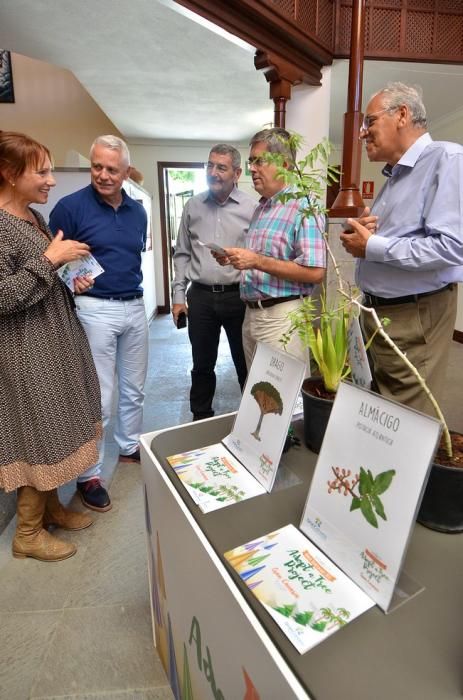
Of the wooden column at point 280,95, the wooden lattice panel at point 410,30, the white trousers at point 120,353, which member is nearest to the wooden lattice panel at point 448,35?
the wooden lattice panel at point 410,30

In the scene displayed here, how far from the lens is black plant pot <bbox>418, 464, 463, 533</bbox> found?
624 mm

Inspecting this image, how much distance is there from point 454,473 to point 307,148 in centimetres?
329

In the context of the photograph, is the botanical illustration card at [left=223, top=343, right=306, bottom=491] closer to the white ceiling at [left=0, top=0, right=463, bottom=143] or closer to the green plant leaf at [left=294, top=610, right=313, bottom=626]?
the green plant leaf at [left=294, top=610, right=313, bottom=626]

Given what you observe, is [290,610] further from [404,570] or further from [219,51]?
[219,51]

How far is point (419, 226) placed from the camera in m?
1.23

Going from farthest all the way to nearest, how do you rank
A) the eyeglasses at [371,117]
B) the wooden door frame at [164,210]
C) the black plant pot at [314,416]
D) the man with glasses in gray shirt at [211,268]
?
the wooden door frame at [164,210] < the man with glasses in gray shirt at [211,268] < the eyeglasses at [371,117] < the black plant pot at [314,416]

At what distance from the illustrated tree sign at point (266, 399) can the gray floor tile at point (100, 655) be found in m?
0.84

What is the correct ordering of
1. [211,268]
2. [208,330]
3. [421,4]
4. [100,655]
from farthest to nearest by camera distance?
[421,4] < [208,330] < [211,268] < [100,655]

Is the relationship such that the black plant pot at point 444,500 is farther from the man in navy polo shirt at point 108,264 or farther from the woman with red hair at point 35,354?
the man in navy polo shirt at point 108,264

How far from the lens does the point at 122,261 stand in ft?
6.00

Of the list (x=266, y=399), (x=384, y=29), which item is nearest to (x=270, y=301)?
(x=266, y=399)

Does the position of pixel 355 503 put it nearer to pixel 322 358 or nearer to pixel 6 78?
pixel 322 358

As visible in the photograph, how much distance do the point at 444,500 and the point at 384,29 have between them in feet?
13.1

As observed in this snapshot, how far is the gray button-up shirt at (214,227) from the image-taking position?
A: 2143 millimetres
